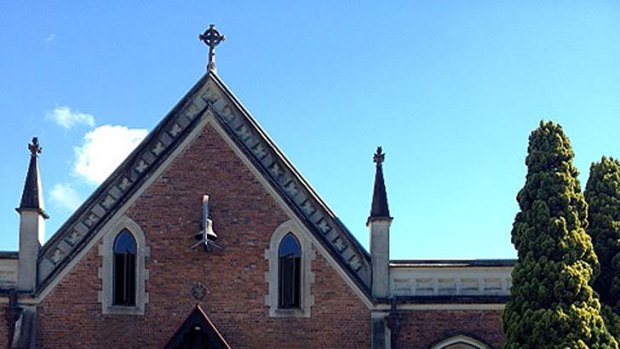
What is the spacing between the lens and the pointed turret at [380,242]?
23.1 metres

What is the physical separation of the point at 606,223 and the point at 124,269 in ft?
35.8

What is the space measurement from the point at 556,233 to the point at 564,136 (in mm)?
2282

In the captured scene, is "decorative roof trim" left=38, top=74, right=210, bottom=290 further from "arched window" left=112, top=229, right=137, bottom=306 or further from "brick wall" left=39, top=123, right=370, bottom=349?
"arched window" left=112, top=229, right=137, bottom=306

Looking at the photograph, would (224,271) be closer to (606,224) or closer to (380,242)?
(380,242)

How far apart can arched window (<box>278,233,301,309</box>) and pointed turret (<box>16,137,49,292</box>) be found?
560 cm

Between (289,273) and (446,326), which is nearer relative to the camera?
(446,326)

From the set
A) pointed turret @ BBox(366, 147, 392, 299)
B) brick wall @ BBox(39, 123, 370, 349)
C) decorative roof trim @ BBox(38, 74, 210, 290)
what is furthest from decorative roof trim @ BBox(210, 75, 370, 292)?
decorative roof trim @ BBox(38, 74, 210, 290)

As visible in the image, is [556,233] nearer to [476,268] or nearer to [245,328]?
[476,268]

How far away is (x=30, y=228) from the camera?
2288 cm

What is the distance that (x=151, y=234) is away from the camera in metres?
23.2

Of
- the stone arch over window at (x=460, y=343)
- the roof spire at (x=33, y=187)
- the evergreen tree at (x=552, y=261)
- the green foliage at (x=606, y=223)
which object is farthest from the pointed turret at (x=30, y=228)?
the green foliage at (x=606, y=223)

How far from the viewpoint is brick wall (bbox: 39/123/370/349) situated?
22.6m

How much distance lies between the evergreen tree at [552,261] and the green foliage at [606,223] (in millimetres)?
755

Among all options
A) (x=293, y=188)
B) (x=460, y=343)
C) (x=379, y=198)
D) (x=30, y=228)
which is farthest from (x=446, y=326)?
(x=30, y=228)
